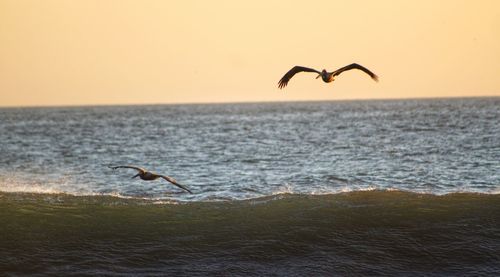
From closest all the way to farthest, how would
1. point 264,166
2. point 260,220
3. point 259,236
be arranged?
1. point 259,236
2. point 260,220
3. point 264,166

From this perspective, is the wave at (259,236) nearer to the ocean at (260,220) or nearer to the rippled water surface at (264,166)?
the ocean at (260,220)

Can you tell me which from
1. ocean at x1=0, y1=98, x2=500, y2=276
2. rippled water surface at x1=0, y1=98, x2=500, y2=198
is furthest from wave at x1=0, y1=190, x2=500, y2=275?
rippled water surface at x1=0, y1=98, x2=500, y2=198

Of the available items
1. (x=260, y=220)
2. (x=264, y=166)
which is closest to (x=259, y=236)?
(x=260, y=220)

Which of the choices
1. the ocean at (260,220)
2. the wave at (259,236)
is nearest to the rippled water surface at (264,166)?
the ocean at (260,220)

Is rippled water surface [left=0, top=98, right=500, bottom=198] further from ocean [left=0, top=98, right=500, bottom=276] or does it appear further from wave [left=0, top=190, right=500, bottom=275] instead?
wave [left=0, top=190, right=500, bottom=275]

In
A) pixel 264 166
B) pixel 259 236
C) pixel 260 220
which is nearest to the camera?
pixel 259 236

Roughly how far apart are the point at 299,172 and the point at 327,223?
12706mm

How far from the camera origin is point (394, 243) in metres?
14.2

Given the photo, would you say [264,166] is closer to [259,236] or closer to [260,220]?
[260,220]

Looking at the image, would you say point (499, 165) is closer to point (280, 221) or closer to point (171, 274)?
point (280, 221)

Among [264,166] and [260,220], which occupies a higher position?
[260,220]

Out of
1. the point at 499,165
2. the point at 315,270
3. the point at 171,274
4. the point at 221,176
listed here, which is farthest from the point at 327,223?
the point at 499,165

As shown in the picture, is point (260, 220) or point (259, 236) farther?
point (260, 220)

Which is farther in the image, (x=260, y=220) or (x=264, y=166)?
(x=264, y=166)
